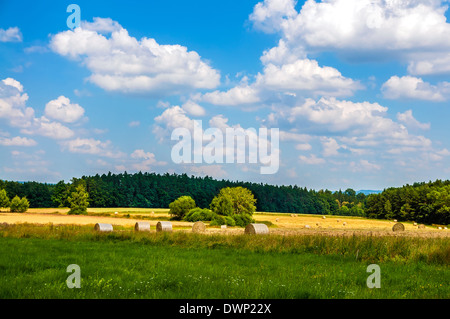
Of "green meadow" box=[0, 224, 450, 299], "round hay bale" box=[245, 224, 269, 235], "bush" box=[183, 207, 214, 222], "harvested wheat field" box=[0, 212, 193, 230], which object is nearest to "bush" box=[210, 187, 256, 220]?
"bush" box=[183, 207, 214, 222]

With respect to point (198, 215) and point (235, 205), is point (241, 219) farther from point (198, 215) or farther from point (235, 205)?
point (235, 205)

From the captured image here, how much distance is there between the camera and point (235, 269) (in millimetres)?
14398

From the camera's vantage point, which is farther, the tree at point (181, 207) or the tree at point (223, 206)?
the tree at point (181, 207)

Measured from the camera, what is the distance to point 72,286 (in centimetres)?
1050

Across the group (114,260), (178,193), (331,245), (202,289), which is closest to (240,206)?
(331,245)

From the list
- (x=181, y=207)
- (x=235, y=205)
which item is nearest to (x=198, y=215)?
(x=181, y=207)

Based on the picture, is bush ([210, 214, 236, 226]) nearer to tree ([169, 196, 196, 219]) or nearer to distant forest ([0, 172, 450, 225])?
tree ([169, 196, 196, 219])

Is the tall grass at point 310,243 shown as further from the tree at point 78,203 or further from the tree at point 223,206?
the tree at point 78,203

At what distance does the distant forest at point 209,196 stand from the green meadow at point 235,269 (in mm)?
95636

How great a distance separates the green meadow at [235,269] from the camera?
10.4m

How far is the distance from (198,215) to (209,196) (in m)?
71.0

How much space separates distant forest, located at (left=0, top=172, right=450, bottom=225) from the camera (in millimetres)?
114812

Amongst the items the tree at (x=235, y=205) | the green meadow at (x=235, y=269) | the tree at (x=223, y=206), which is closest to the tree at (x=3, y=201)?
the tree at (x=235, y=205)
